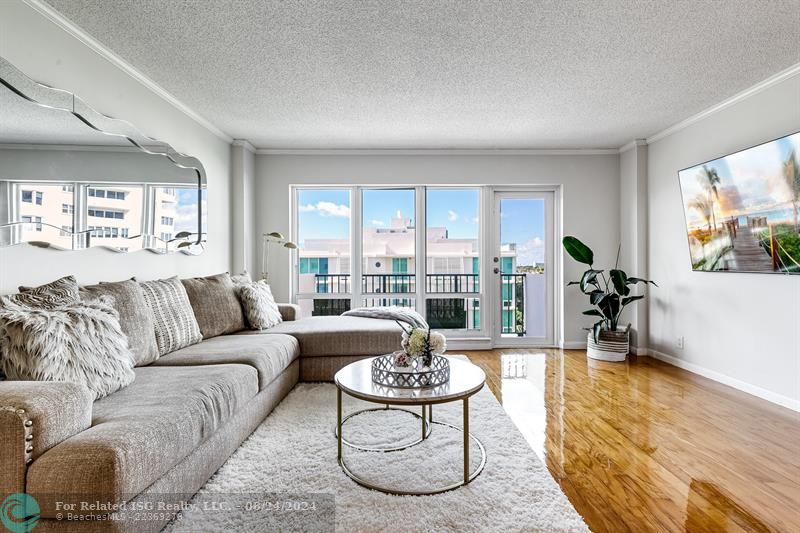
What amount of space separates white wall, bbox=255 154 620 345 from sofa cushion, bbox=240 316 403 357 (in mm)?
1705

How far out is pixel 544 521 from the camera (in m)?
1.64

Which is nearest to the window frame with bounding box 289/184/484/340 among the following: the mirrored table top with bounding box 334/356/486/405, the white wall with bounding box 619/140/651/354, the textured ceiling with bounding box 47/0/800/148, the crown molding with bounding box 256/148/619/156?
the crown molding with bounding box 256/148/619/156

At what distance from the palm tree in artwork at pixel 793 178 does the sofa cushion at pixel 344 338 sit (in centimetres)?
293

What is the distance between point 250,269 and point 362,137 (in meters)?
1.99

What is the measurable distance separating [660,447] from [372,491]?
1651 mm

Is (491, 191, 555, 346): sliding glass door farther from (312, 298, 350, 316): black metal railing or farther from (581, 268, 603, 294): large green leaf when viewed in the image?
(312, 298, 350, 316): black metal railing

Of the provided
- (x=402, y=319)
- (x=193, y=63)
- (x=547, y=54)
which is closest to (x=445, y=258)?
(x=402, y=319)

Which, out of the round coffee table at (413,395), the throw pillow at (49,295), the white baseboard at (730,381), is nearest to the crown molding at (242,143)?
the throw pillow at (49,295)

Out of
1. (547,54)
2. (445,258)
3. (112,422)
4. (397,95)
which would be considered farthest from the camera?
(445,258)

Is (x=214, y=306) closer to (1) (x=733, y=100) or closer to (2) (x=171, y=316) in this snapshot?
(2) (x=171, y=316)

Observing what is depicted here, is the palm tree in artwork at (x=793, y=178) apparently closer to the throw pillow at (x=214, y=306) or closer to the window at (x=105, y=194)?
the throw pillow at (x=214, y=306)

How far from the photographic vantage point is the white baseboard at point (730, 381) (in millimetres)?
3023

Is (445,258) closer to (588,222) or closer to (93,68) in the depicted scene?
(588,222)

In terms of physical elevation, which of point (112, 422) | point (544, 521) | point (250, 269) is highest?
point (250, 269)
